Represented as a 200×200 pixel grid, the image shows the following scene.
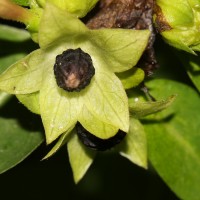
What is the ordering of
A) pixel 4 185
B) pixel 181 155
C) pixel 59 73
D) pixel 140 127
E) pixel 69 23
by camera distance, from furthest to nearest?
1. pixel 4 185
2. pixel 181 155
3. pixel 140 127
4. pixel 59 73
5. pixel 69 23

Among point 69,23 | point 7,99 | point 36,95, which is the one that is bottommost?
point 7,99

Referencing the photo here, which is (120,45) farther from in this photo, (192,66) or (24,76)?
(192,66)

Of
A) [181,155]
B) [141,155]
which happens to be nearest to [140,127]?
[141,155]

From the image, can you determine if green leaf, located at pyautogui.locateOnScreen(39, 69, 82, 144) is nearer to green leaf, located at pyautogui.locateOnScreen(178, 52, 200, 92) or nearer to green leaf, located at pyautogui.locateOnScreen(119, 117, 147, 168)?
green leaf, located at pyautogui.locateOnScreen(119, 117, 147, 168)

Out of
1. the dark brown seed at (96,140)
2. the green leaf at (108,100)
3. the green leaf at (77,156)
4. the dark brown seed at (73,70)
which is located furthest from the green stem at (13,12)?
the green leaf at (77,156)

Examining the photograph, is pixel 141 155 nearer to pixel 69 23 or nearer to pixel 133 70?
pixel 133 70

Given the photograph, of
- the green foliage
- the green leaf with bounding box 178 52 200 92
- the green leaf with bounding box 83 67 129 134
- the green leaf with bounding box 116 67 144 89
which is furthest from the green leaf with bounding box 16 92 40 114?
the green leaf with bounding box 178 52 200 92

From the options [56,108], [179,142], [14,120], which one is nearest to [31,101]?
[56,108]
